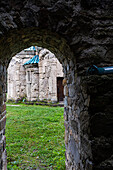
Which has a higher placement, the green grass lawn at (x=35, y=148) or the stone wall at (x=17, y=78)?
the stone wall at (x=17, y=78)

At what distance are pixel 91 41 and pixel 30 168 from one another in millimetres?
2971

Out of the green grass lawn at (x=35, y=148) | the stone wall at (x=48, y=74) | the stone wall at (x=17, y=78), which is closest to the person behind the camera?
the green grass lawn at (x=35, y=148)

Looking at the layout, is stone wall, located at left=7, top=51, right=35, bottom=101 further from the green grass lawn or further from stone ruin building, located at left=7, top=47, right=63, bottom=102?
the green grass lawn

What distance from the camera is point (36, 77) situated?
1364 cm

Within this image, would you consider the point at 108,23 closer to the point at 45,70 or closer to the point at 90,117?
the point at 90,117

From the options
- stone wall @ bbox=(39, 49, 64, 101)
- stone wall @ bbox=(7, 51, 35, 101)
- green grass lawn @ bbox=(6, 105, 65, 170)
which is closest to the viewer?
green grass lawn @ bbox=(6, 105, 65, 170)

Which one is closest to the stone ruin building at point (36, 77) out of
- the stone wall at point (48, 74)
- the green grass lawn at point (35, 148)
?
the stone wall at point (48, 74)

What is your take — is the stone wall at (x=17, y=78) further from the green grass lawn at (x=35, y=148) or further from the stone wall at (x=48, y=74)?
the green grass lawn at (x=35, y=148)

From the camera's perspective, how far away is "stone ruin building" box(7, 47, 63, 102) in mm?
12102

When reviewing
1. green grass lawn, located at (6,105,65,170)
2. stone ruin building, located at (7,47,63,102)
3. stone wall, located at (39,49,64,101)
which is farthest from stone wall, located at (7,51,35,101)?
green grass lawn, located at (6,105,65,170)

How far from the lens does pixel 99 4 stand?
77.0 inches

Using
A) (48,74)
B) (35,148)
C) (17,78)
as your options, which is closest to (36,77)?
(48,74)

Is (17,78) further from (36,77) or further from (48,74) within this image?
(48,74)

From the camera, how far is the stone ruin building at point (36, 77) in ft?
39.7
